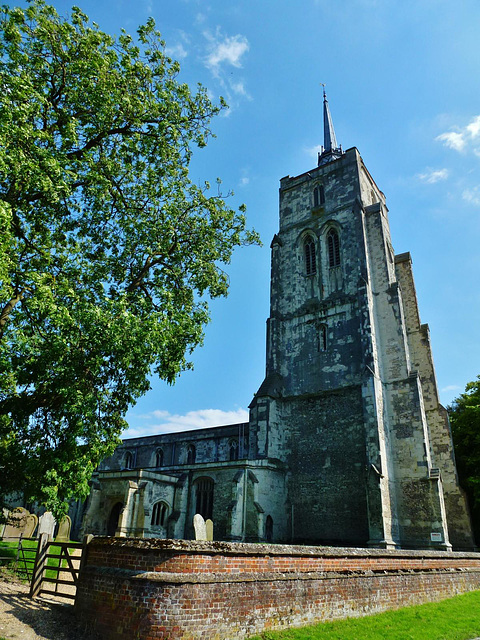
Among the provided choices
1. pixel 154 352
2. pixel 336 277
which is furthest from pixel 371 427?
pixel 154 352

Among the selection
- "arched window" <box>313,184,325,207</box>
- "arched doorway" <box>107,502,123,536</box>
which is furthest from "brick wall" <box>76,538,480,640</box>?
"arched window" <box>313,184,325,207</box>

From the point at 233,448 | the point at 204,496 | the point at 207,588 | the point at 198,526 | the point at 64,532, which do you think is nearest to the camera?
the point at 207,588

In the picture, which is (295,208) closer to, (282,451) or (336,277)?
(336,277)

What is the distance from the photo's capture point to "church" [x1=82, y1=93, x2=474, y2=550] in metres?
20.4

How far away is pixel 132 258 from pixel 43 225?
2.77m

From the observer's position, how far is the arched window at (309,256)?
1091 inches

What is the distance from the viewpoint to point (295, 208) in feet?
99.7

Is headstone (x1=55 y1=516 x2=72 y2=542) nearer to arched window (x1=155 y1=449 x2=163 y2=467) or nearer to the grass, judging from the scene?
the grass

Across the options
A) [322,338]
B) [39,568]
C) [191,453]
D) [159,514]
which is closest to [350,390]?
[322,338]

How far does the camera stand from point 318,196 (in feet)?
97.5

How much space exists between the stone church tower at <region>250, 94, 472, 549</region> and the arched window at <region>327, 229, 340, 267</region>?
0.23 ft

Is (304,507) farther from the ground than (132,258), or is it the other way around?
(132,258)

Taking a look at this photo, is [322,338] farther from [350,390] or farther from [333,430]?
[333,430]

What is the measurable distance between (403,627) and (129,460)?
34.2m
